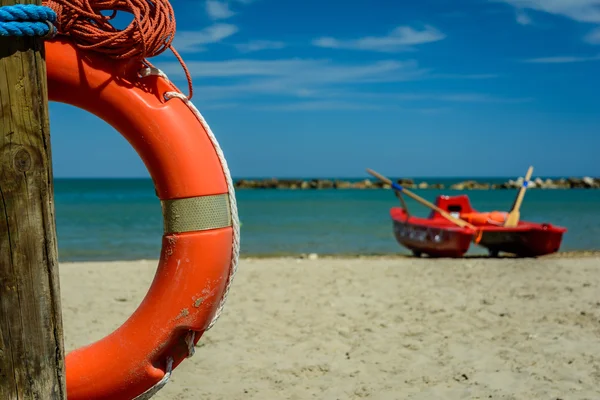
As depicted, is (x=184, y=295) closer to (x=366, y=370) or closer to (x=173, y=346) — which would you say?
(x=173, y=346)

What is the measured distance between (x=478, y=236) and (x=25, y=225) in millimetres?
7421

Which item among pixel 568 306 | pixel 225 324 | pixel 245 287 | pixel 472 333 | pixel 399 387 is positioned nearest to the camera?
A: pixel 399 387

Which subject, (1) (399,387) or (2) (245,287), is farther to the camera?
(2) (245,287)

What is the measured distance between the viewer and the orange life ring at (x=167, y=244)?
239 cm

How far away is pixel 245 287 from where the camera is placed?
620 cm

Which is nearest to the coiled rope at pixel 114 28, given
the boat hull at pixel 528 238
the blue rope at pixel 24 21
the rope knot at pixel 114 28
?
the rope knot at pixel 114 28

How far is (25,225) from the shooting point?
1.76m

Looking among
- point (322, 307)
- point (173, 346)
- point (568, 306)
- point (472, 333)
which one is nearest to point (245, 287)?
point (322, 307)

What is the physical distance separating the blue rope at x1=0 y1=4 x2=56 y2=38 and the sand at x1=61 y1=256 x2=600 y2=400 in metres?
2.15

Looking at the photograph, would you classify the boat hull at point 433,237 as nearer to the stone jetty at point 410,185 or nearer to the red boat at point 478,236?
the red boat at point 478,236

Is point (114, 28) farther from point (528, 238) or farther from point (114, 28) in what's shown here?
point (528, 238)

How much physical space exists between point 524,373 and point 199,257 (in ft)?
6.99

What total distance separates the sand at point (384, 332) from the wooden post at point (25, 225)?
5.45 ft

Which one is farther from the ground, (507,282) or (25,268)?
(25,268)
